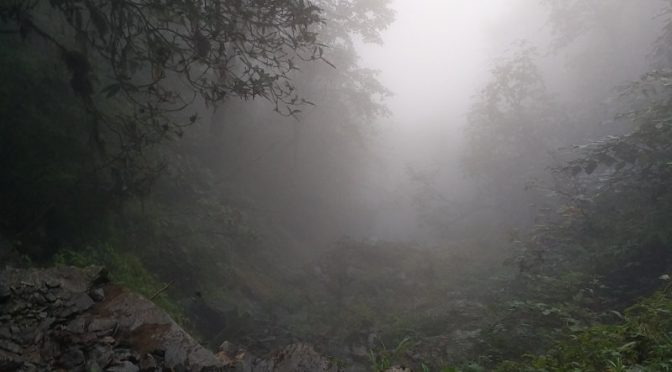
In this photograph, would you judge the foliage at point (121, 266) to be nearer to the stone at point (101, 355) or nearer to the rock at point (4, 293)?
the rock at point (4, 293)

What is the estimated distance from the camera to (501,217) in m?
20.1

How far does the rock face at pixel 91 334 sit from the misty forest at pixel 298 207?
0.07ft

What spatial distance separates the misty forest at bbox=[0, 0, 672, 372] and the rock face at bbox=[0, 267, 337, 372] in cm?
2


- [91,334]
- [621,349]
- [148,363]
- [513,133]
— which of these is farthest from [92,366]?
[513,133]

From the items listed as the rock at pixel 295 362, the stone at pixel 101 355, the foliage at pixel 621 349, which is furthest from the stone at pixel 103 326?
the foliage at pixel 621 349

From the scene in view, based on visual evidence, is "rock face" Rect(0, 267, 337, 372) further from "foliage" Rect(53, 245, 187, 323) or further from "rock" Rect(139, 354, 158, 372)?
"foliage" Rect(53, 245, 187, 323)

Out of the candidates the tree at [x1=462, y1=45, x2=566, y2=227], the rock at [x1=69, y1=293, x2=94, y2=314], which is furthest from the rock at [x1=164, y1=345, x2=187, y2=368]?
the tree at [x1=462, y1=45, x2=566, y2=227]

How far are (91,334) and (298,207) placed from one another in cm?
1369

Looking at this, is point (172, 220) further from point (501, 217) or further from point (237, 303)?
point (501, 217)

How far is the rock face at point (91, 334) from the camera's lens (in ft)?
10.7

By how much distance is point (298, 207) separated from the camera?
1730cm

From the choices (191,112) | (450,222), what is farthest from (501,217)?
(191,112)

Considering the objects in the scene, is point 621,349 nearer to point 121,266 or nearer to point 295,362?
point 295,362

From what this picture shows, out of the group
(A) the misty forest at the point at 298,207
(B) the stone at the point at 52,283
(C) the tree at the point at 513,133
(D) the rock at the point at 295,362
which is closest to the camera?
(D) the rock at the point at 295,362
